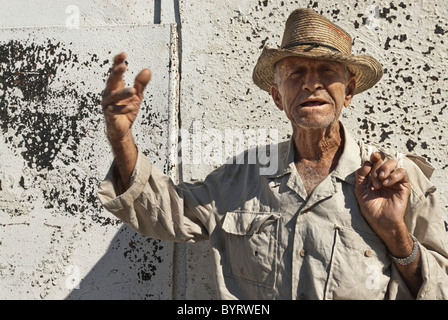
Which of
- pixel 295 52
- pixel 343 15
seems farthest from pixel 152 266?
pixel 343 15

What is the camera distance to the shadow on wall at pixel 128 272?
8.63ft

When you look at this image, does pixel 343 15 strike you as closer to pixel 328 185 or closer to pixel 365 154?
pixel 365 154

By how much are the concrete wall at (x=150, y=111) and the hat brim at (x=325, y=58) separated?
0.27 metres

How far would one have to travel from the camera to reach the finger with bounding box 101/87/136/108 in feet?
5.82

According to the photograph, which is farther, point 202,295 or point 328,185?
point 202,295

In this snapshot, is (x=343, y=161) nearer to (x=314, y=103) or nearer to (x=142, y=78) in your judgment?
(x=314, y=103)

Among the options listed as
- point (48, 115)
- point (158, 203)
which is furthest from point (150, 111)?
point (158, 203)

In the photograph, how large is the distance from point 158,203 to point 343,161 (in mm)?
798

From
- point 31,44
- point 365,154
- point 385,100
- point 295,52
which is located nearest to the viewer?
point 295,52

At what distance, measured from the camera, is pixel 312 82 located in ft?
6.81

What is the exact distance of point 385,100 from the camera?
2598 mm

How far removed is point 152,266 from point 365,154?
121cm

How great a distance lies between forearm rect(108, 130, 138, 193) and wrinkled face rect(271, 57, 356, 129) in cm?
67

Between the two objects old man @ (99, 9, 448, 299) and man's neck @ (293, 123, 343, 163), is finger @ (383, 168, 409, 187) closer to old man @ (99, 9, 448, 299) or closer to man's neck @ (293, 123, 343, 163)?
old man @ (99, 9, 448, 299)
